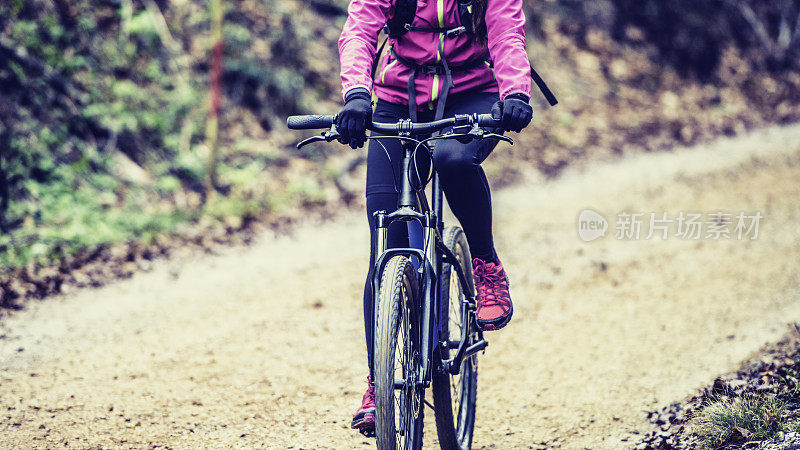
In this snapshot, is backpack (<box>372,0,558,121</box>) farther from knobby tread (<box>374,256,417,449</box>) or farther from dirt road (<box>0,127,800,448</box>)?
dirt road (<box>0,127,800,448</box>)

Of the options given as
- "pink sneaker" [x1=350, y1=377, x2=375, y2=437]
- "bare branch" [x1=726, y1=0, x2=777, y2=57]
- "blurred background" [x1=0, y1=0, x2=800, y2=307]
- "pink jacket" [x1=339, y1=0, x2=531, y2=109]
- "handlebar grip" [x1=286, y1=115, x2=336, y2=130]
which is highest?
"bare branch" [x1=726, y1=0, x2=777, y2=57]

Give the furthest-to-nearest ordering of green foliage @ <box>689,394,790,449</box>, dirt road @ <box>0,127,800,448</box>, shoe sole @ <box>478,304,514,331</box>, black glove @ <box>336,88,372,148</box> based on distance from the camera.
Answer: dirt road @ <box>0,127,800,448</box>, shoe sole @ <box>478,304,514,331</box>, green foliage @ <box>689,394,790,449</box>, black glove @ <box>336,88,372,148</box>

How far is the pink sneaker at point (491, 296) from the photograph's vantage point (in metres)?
3.06

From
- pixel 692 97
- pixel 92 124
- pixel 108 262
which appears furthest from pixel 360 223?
pixel 692 97

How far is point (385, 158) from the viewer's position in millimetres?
2799

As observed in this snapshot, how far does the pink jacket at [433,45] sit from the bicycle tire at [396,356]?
0.91 metres

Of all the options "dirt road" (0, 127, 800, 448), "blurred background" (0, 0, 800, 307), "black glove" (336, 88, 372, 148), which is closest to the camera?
"black glove" (336, 88, 372, 148)

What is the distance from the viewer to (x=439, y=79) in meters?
2.88

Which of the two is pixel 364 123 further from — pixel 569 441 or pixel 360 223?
pixel 360 223

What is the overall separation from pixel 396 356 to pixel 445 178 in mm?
841

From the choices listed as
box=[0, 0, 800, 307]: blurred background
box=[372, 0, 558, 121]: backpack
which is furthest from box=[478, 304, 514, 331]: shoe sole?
box=[0, 0, 800, 307]: blurred background

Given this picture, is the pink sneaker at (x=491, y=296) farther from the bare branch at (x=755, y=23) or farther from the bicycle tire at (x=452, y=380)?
the bare branch at (x=755, y=23)

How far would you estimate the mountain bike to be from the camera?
231 centimetres

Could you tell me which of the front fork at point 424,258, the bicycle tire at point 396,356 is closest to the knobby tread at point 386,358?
the bicycle tire at point 396,356
